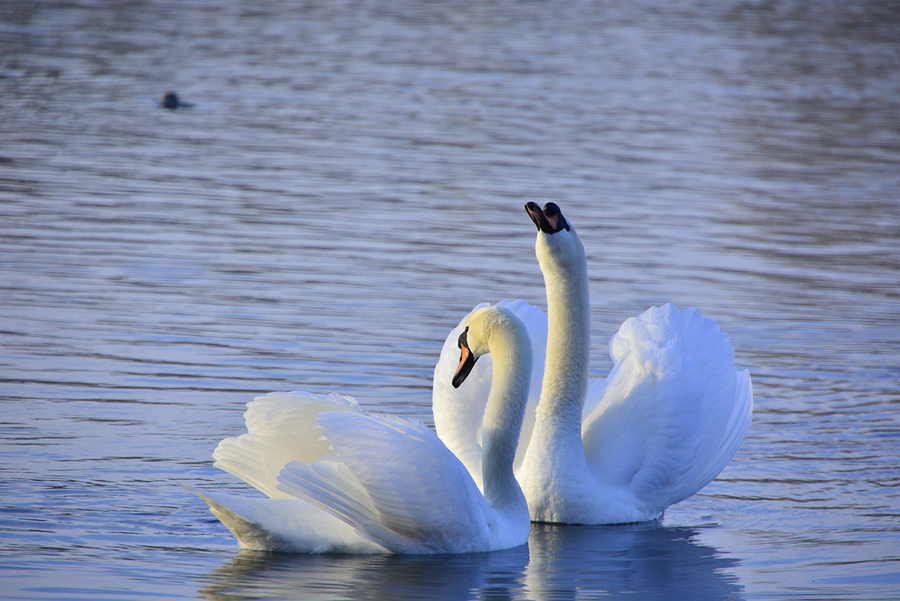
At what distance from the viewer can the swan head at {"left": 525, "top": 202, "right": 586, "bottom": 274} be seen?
704 cm

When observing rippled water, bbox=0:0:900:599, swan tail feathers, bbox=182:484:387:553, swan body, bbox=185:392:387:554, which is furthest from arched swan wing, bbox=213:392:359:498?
rippled water, bbox=0:0:900:599

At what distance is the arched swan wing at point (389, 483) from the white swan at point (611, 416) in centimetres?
96

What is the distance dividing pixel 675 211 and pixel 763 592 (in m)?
10.8

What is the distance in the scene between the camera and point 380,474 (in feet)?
19.5

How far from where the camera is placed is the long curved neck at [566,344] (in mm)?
7227

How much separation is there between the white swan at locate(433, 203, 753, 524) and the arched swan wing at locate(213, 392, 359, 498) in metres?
1.11

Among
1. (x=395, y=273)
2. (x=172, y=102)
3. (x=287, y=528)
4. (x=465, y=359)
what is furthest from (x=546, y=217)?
(x=172, y=102)

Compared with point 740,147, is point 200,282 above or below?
above

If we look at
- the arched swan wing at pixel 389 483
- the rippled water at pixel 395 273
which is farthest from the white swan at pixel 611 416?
the arched swan wing at pixel 389 483

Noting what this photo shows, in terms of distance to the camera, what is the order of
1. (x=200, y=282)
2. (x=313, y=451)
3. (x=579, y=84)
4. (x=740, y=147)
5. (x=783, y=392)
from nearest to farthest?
(x=313, y=451) < (x=783, y=392) < (x=200, y=282) < (x=740, y=147) < (x=579, y=84)

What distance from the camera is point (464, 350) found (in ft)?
22.7

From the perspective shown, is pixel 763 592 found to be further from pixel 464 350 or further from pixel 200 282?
pixel 200 282

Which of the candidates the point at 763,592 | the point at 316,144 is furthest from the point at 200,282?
the point at 316,144

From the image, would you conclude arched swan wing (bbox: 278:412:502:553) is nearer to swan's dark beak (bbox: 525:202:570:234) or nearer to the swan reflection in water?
the swan reflection in water
